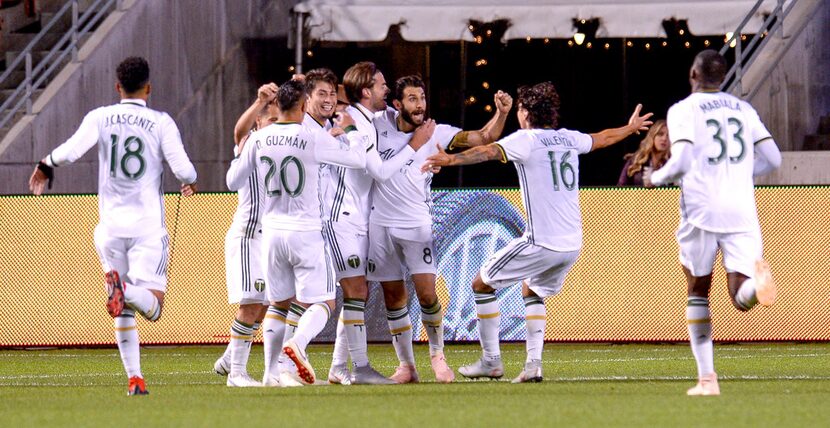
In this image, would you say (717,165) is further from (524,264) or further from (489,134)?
(489,134)

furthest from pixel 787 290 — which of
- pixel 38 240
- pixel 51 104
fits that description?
pixel 51 104

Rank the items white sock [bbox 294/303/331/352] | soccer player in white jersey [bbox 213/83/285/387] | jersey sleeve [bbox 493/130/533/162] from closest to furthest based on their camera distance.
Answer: white sock [bbox 294/303/331/352] < jersey sleeve [bbox 493/130/533/162] < soccer player in white jersey [bbox 213/83/285/387]

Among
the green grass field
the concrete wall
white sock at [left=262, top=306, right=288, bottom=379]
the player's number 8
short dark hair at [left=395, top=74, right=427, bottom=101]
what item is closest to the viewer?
the green grass field

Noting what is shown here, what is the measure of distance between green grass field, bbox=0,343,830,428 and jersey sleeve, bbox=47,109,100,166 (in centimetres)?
158

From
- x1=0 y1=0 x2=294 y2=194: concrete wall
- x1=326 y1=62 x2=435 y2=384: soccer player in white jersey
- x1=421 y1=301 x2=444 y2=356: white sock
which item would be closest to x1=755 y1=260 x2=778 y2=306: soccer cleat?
x1=326 y1=62 x2=435 y2=384: soccer player in white jersey

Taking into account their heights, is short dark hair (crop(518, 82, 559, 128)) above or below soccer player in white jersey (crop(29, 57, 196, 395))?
above

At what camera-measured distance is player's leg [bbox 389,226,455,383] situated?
12750 millimetres

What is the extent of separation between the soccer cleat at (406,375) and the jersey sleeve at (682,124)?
3.04 m

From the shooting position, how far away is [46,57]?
22125 mm

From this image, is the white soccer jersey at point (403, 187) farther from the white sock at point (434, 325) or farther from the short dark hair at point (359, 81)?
the white sock at point (434, 325)

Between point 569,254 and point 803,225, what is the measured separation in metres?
5.33

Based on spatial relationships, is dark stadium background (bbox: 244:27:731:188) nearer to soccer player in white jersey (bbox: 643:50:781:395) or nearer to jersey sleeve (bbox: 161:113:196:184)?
jersey sleeve (bbox: 161:113:196:184)

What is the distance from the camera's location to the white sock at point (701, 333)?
10.8m

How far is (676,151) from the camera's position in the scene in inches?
420
